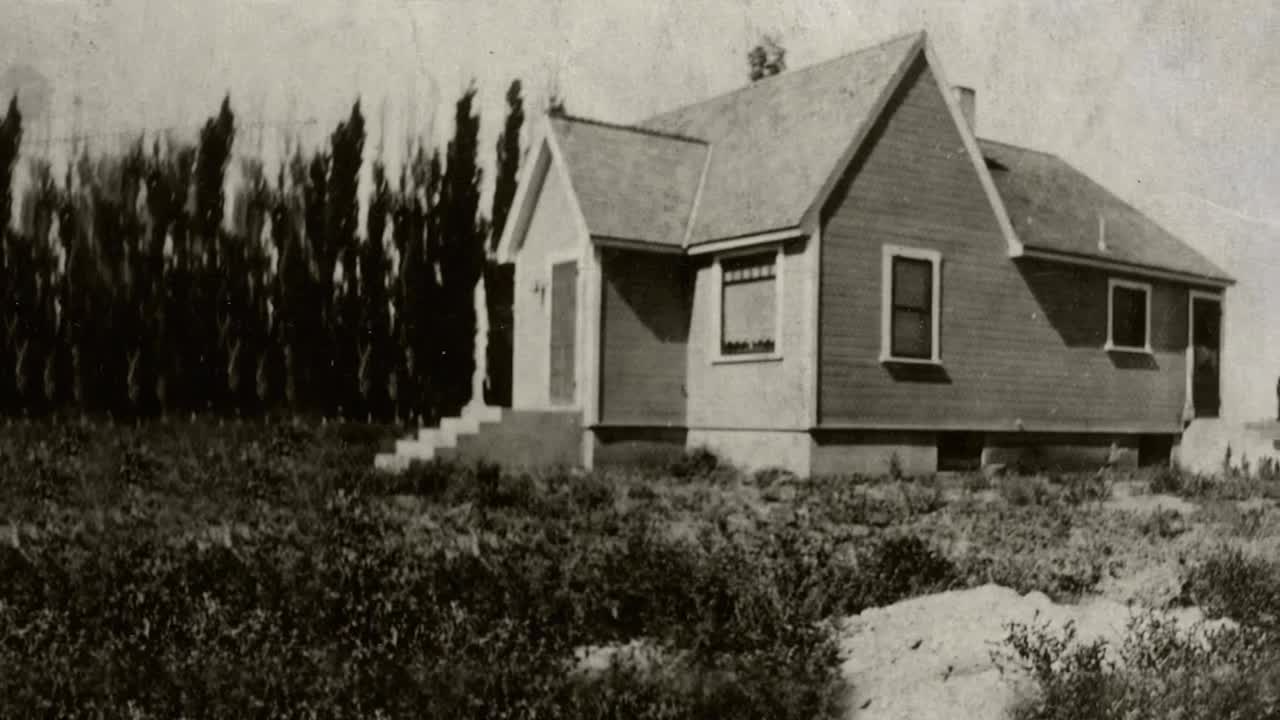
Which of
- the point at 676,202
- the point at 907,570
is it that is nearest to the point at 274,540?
the point at 907,570

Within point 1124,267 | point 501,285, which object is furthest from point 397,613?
point 501,285

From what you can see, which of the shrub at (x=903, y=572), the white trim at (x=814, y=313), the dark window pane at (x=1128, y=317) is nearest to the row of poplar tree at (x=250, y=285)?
the white trim at (x=814, y=313)

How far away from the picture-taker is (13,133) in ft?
73.3

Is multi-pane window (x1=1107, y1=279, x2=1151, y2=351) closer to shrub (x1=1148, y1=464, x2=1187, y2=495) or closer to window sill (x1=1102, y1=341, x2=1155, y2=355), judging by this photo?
window sill (x1=1102, y1=341, x2=1155, y2=355)

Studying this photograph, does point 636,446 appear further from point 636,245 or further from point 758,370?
point 636,245

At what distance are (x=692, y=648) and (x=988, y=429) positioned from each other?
13.2 meters

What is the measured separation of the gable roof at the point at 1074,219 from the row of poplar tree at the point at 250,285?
31.5ft

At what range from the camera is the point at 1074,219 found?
73.5 ft

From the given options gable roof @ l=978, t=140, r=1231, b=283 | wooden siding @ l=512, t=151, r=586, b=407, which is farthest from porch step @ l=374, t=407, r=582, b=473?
gable roof @ l=978, t=140, r=1231, b=283

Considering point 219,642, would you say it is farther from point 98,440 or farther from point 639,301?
point 98,440

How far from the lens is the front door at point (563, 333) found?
66.6 ft

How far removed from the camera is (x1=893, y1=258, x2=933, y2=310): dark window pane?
18.8 m

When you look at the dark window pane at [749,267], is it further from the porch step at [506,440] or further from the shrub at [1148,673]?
the shrub at [1148,673]

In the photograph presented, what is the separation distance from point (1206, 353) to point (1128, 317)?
95.3 inches
